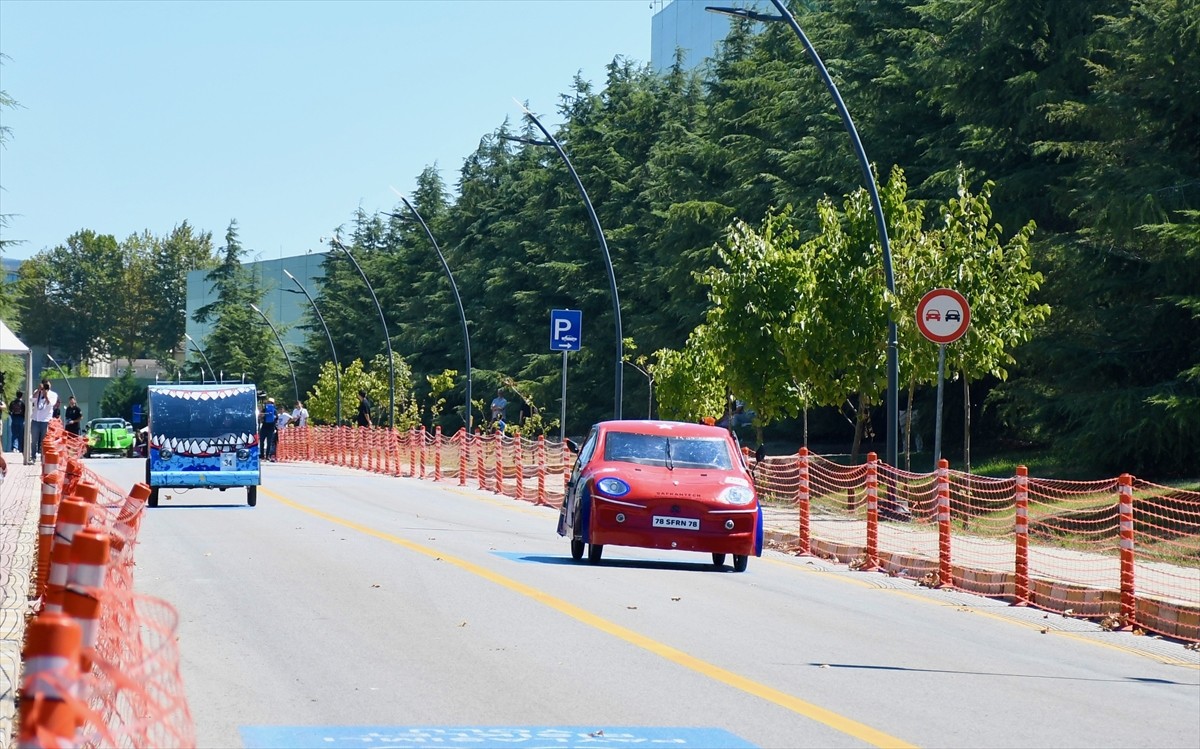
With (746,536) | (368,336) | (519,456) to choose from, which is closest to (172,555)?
(746,536)

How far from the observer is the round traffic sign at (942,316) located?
21.5m

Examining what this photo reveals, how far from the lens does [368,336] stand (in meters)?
114


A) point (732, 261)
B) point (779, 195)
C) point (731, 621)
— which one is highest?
point (779, 195)

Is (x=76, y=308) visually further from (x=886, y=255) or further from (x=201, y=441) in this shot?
(x=886, y=255)

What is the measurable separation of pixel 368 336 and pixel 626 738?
352ft

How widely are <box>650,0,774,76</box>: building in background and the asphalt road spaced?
77.5 m

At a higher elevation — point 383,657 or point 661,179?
point 661,179

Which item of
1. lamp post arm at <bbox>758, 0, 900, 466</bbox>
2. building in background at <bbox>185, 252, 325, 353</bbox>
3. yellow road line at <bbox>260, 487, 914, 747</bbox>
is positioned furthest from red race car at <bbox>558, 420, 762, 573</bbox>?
building in background at <bbox>185, 252, 325, 353</bbox>

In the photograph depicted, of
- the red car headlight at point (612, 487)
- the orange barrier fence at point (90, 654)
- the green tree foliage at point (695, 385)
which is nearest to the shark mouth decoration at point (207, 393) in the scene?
the red car headlight at point (612, 487)

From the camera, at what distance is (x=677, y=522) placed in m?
18.0

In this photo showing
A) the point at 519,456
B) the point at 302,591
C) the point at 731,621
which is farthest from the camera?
the point at 519,456

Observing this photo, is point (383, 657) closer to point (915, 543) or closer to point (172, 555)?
point (172, 555)

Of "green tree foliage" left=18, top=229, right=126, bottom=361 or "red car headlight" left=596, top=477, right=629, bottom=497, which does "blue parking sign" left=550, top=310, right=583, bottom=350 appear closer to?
"red car headlight" left=596, top=477, right=629, bottom=497

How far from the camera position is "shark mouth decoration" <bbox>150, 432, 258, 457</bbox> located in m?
28.8
